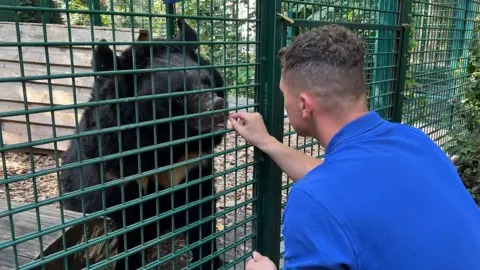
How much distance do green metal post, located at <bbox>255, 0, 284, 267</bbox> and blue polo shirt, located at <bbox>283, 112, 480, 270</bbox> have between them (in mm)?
1073

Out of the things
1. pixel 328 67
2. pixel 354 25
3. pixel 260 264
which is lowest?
pixel 260 264

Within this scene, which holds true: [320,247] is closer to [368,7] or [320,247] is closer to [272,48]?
[272,48]

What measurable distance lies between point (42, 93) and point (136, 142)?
12.7ft

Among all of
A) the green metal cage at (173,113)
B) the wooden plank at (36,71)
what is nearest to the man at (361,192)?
the green metal cage at (173,113)

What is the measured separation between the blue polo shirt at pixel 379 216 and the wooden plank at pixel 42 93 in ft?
15.9

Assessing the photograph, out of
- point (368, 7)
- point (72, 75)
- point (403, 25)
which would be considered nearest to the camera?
point (72, 75)

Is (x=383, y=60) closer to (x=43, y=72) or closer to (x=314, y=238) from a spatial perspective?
→ (x=314, y=238)

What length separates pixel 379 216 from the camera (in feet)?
4.57

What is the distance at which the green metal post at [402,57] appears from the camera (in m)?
3.92

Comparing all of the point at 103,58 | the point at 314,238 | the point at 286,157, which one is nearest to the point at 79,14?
the point at 103,58

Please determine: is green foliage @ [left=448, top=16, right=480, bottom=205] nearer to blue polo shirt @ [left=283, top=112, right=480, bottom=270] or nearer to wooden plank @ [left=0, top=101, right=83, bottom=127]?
blue polo shirt @ [left=283, top=112, right=480, bottom=270]

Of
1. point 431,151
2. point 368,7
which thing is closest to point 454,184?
point 431,151

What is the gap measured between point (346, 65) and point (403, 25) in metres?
2.49

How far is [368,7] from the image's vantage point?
141 inches
